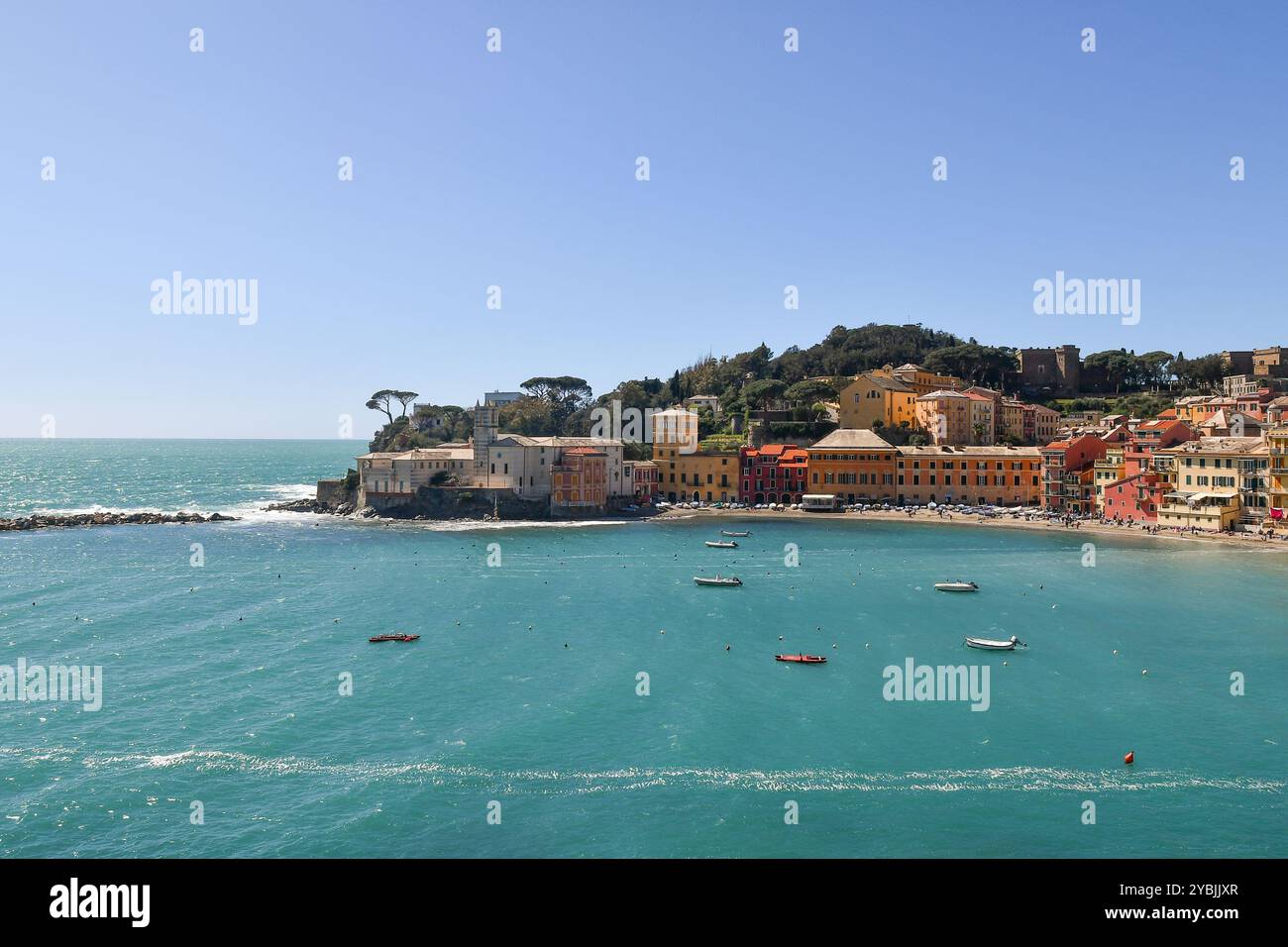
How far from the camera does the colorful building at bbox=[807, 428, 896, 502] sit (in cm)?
8500

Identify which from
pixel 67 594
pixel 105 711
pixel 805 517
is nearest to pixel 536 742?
pixel 105 711

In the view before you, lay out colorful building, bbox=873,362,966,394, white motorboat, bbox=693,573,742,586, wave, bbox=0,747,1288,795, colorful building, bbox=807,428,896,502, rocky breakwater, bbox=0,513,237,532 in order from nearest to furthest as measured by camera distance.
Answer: wave, bbox=0,747,1288,795, white motorboat, bbox=693,573,742,586, rocky breakwater, bbox=0,513,237,532, colorful building, bbox=807,428,896,502, colorful building, bbox=873,362,966,394

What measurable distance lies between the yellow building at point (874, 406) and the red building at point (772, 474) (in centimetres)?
1094

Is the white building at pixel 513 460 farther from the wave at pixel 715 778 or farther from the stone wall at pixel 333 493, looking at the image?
the wave at pixel 715 778

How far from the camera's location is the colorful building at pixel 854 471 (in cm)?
8500

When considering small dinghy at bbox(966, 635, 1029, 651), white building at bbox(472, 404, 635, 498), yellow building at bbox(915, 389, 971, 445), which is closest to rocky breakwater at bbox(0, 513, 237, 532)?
white building at bbox(472, 404, 635, 498)

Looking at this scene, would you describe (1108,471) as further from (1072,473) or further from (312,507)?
(312,507)

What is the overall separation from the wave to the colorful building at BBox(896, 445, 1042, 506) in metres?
62.7

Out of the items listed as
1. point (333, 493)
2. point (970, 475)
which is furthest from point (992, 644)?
point (333, 493)

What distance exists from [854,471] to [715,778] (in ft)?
218

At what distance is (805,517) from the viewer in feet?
262

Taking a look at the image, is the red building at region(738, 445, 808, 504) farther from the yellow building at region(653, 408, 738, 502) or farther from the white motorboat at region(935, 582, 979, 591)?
the white motorboat at region(935, 582, 979, 591)

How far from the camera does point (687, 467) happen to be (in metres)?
89.9
